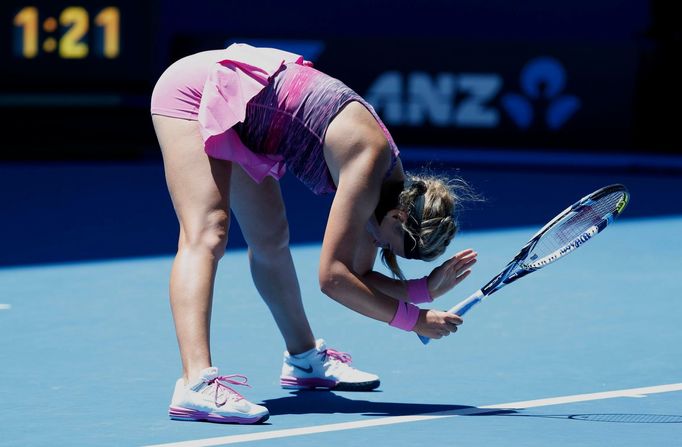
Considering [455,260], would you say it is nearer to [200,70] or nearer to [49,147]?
[200,70]

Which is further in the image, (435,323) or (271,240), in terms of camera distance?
(271,240)

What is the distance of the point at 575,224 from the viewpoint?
4199 millimetres

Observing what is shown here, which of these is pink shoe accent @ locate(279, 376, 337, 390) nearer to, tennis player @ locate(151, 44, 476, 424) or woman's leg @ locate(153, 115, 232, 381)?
tennis player @ locate(151, 44, 476, 424)

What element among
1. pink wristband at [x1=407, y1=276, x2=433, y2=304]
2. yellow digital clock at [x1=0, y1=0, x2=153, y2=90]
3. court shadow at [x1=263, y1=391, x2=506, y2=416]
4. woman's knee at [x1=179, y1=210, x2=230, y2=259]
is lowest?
court shadow at [x1=263, y1=391, x2=506, y2=416]

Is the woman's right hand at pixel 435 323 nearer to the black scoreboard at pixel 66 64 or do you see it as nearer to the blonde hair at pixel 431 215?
the blonde hair at pixel 431 215

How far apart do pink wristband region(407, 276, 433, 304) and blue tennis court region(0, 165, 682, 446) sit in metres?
0.34

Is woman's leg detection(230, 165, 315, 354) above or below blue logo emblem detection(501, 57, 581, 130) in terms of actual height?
below

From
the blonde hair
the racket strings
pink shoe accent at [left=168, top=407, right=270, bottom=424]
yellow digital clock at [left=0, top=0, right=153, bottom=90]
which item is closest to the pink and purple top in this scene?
the blonde hair

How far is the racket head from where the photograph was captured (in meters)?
4.07

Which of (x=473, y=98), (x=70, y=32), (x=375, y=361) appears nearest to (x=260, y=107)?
(x=375, y=361)

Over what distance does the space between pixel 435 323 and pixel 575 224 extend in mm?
628

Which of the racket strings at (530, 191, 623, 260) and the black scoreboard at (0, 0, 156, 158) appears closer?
the racket strings at (530, 191, 623, 260)

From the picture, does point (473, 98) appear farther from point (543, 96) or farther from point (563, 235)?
point (563, 235)

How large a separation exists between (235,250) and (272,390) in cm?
289
